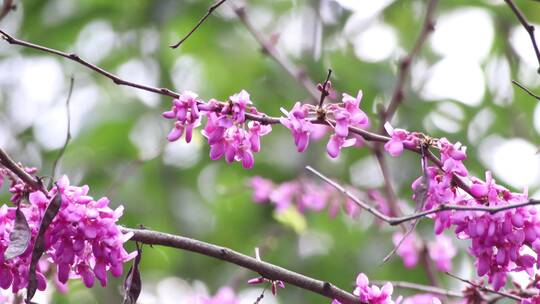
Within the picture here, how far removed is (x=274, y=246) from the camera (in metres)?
3.22

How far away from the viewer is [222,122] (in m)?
1.37

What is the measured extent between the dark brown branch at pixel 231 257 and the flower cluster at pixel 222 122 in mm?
177

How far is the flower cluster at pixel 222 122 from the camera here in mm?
1373

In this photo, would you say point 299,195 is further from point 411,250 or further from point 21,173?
point 21,173

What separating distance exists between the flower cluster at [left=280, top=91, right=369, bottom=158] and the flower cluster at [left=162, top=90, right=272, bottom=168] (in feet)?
0.24

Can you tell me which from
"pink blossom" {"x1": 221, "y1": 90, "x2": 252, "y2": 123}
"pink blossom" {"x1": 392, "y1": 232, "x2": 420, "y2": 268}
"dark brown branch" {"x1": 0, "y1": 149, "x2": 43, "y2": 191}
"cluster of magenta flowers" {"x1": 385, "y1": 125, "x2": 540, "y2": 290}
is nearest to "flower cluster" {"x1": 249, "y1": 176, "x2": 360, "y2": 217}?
"pink blossom" {"x1": 392, "y1": 232, "x2": 420, "y2": 268}

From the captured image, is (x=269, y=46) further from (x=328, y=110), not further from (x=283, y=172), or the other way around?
(x=328, y=110)

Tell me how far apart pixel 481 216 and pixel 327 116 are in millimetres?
320

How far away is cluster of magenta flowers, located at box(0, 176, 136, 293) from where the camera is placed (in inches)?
49.3

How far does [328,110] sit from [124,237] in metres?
0.42

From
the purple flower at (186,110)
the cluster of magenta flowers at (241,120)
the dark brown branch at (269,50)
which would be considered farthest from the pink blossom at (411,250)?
the purple flower at (186,110)

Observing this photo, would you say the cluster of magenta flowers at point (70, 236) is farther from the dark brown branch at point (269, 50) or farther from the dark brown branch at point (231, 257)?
the dark brown branch at point (269, 50)

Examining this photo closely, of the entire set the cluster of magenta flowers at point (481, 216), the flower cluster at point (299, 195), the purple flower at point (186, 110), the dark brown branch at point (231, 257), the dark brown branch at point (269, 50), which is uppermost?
the dark brown branch at point (269, 50)

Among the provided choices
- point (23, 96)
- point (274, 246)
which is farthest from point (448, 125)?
point (23, 96)
